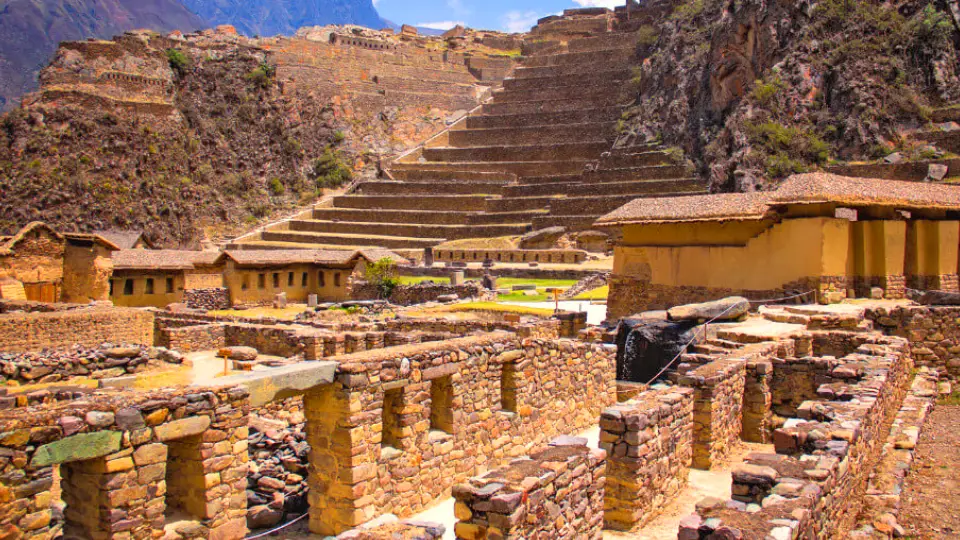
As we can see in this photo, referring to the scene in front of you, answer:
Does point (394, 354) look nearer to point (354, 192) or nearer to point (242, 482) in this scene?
point (242, 482)

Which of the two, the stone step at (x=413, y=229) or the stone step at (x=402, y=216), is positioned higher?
the stone step at (x=402, y=216)

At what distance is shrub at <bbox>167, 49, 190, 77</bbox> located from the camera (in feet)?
238

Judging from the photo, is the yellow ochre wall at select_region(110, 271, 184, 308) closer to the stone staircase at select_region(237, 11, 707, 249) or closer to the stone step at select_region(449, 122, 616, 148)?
the stone staircase at select_region(237, 11, 707, 249)

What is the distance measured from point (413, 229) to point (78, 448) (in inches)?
2139

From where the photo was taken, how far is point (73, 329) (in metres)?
15.1

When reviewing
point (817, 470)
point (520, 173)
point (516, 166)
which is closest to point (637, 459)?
point (817, 470)

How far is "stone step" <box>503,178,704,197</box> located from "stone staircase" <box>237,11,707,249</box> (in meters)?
0.09

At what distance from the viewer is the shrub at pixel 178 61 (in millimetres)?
72625

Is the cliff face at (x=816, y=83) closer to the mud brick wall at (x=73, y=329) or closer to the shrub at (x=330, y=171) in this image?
the shrub at (x=330, y=171)

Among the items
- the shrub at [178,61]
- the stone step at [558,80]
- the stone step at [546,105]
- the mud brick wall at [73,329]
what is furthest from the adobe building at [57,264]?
the stone step at [558,80]

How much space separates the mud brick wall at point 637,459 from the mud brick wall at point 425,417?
5.67 feet

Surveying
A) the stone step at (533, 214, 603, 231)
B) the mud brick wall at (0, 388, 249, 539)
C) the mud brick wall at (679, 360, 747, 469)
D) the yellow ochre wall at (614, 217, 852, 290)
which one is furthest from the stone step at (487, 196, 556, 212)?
the mud brick wall at (0, 388, 249, 539)

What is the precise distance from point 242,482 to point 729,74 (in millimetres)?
53779

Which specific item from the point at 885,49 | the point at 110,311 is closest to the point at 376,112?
the point at 885,49
